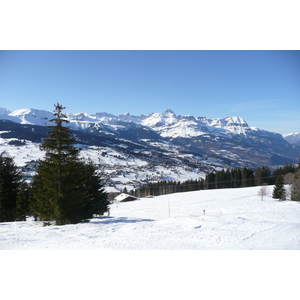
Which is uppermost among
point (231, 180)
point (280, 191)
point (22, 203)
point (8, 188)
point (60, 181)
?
point (60, 181)

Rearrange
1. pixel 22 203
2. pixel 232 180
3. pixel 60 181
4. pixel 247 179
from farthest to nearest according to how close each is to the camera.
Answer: pixel 232 180 < pixel 247 179 < pixel 22 203 < pixel 60 181

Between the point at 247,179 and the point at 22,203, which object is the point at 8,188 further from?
the point at 247,179

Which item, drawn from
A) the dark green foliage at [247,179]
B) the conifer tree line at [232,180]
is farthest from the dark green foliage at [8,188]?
the dark green foliage at [247,179]

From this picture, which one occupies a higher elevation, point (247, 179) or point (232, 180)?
point (247, 179)

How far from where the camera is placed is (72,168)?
16953 millimetres

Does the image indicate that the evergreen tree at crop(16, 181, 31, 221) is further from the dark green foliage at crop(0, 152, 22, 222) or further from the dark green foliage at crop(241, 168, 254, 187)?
the dark green foliage at crop(241, 168, 254, 187)

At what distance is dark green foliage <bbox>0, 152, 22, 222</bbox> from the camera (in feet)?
73.1

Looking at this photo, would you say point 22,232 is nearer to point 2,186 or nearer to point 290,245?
point 2,186

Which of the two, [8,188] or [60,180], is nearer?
[60,180]

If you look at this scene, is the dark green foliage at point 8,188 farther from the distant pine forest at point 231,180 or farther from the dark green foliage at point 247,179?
the dark green foliage at point 247,179

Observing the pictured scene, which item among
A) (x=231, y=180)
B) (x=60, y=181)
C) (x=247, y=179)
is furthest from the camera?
(x=231, y=180)

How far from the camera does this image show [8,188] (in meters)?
22.7

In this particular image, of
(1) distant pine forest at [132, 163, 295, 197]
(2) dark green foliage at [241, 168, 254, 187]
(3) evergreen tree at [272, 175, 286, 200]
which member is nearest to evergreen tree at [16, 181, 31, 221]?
(3) evergreen tree at [272, 175, 286, 200]

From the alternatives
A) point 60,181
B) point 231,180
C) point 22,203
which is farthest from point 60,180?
point 231,180
